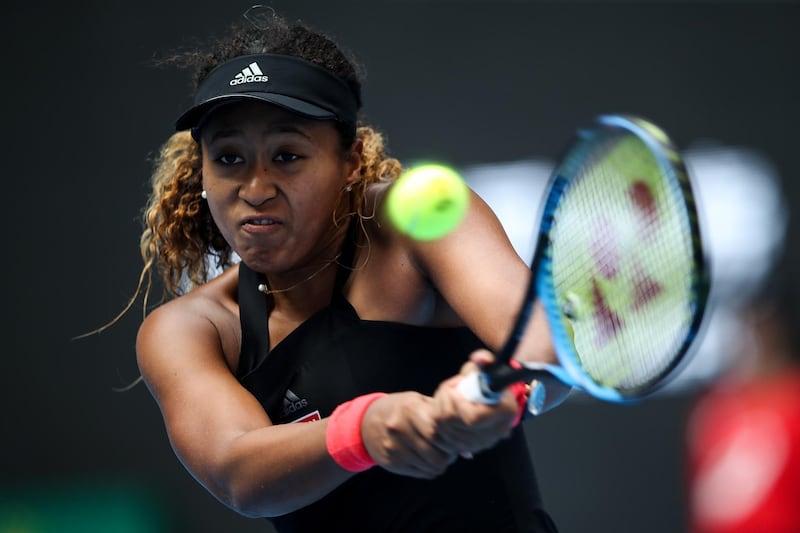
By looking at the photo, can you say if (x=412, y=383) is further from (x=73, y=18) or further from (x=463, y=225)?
(x=73, y=18)

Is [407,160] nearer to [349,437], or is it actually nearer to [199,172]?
[199,172]

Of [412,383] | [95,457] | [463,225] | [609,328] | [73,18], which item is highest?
[73,18]

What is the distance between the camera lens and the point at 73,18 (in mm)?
4215

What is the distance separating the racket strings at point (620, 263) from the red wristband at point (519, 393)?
9cm

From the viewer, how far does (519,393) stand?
140cm

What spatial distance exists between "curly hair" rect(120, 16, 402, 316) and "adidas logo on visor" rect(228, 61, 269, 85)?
9 cm

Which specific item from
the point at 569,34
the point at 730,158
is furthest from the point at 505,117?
the point at 730,158

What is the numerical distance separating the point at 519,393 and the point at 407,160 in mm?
2961

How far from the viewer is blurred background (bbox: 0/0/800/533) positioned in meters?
4.09

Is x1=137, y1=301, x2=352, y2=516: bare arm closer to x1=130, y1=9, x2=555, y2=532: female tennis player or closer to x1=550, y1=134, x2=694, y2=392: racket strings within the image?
x1=130, y1=9, x2=555, y2=532: female tennis player

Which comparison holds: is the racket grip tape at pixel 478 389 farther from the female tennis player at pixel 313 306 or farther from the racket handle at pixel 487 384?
the female tennis player at pixel 313 306

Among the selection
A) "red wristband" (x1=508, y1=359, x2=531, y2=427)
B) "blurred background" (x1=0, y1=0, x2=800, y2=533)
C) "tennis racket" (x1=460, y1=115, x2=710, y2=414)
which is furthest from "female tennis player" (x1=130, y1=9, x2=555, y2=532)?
"blurred background" (x1=0, y1=0, x2=800, y2=533)

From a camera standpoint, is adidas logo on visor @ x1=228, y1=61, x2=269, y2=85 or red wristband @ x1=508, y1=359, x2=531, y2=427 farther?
adidas logo on visor @ x1=228, y1=61, x2=269, y2=85

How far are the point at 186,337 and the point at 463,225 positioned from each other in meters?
0.52
